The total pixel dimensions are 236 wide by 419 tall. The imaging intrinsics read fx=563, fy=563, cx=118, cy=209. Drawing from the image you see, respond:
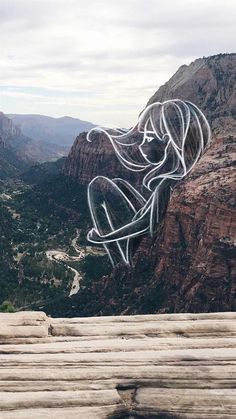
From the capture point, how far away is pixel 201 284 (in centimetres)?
4538

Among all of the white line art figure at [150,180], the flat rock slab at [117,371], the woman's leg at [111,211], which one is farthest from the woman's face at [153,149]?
the flat rock slab at [117,371]

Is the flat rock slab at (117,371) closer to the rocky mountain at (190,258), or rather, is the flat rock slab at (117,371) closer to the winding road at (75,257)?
the rocky mountain at (190,258)

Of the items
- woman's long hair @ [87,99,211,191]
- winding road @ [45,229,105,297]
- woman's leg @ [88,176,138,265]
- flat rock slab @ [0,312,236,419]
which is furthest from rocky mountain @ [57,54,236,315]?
flat rock slab @ [0,312,236,419]

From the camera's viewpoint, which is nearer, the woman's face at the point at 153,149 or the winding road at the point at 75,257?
the winding road at the point at 75,257

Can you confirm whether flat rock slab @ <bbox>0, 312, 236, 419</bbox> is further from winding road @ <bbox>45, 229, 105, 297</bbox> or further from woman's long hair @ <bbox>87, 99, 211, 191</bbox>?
winding road @ <bbox>45, 229, 105, 297</bbox>

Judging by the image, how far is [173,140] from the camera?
267 ft

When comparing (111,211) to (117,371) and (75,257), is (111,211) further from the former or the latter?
(117,371)

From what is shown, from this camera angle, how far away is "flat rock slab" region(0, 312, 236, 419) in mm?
11062

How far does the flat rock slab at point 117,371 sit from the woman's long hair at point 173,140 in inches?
1841

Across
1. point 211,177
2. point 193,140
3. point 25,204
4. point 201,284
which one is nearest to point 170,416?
point 201,284

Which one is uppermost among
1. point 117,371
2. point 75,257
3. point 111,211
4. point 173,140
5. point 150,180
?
point 173,140

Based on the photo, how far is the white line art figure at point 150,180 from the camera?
208ft

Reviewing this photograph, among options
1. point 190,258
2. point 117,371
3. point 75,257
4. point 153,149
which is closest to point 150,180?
point 75,257

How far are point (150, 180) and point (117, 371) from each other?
213 feet
